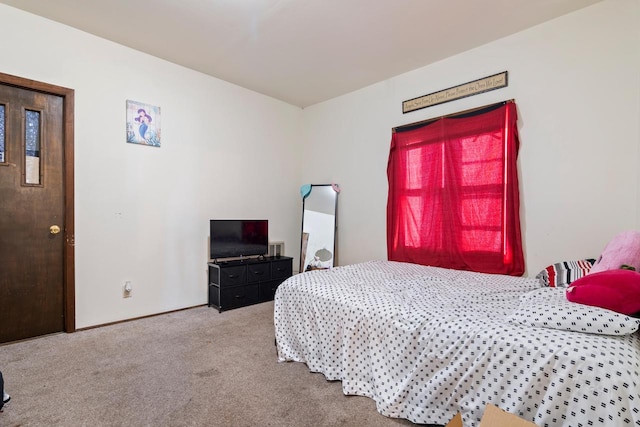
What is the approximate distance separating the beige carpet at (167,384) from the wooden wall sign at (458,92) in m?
2.89

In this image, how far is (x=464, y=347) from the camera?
4.99ft

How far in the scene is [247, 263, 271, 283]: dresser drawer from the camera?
3.80 metres

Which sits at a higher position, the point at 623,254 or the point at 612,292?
the point at 623,254

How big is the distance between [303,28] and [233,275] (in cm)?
266

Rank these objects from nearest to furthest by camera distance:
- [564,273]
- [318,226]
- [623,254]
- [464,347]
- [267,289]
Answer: [464,347] < [623,254] < [564,273] < [267,289] < [318,226]

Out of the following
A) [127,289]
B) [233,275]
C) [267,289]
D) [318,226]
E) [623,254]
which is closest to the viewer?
[623,254]

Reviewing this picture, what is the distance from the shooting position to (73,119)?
289cm

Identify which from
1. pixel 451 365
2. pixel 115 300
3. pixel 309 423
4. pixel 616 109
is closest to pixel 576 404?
pixel 451 365

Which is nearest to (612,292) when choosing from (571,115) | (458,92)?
(571,115)

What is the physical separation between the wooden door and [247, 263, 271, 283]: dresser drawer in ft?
5.59

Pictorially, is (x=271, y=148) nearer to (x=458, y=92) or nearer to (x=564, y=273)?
(x=458, y=92)

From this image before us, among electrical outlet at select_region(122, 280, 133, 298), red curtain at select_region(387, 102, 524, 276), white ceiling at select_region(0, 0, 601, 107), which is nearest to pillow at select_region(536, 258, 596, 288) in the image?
red curtain at select_region(387, 102, 524, 276)

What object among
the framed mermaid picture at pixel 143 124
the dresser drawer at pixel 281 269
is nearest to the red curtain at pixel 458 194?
the dresser drawer at pixel 281 269

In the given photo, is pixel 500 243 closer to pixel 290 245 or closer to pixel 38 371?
pixel 290 245
